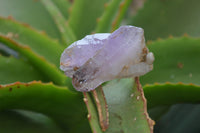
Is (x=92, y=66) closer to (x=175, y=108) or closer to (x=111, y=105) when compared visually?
(x=111, y=105)

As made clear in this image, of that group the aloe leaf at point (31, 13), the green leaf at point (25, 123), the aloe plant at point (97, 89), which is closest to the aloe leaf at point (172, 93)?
the aloe plant at point (97, 89)

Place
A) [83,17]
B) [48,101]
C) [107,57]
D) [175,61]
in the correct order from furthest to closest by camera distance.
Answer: [83,17]
[175,61]
[48,101]
[107,57]

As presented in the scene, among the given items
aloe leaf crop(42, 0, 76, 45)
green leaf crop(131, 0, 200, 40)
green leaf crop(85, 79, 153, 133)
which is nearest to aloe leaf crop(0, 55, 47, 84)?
aloe leaf crop(42, 0, 76, 45)

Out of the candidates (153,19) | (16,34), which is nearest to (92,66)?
(16,34)

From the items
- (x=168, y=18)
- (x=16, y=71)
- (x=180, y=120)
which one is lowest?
(x=180, y=120)

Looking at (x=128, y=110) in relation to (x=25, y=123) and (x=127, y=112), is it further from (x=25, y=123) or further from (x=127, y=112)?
(x=25, y=123)

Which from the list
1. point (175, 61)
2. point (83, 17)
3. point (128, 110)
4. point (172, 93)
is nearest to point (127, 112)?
point (128, 110)

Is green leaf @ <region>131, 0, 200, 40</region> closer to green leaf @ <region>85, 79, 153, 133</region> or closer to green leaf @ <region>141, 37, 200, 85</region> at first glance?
green leaf @ <region>141, 37, 200, 85</region>
